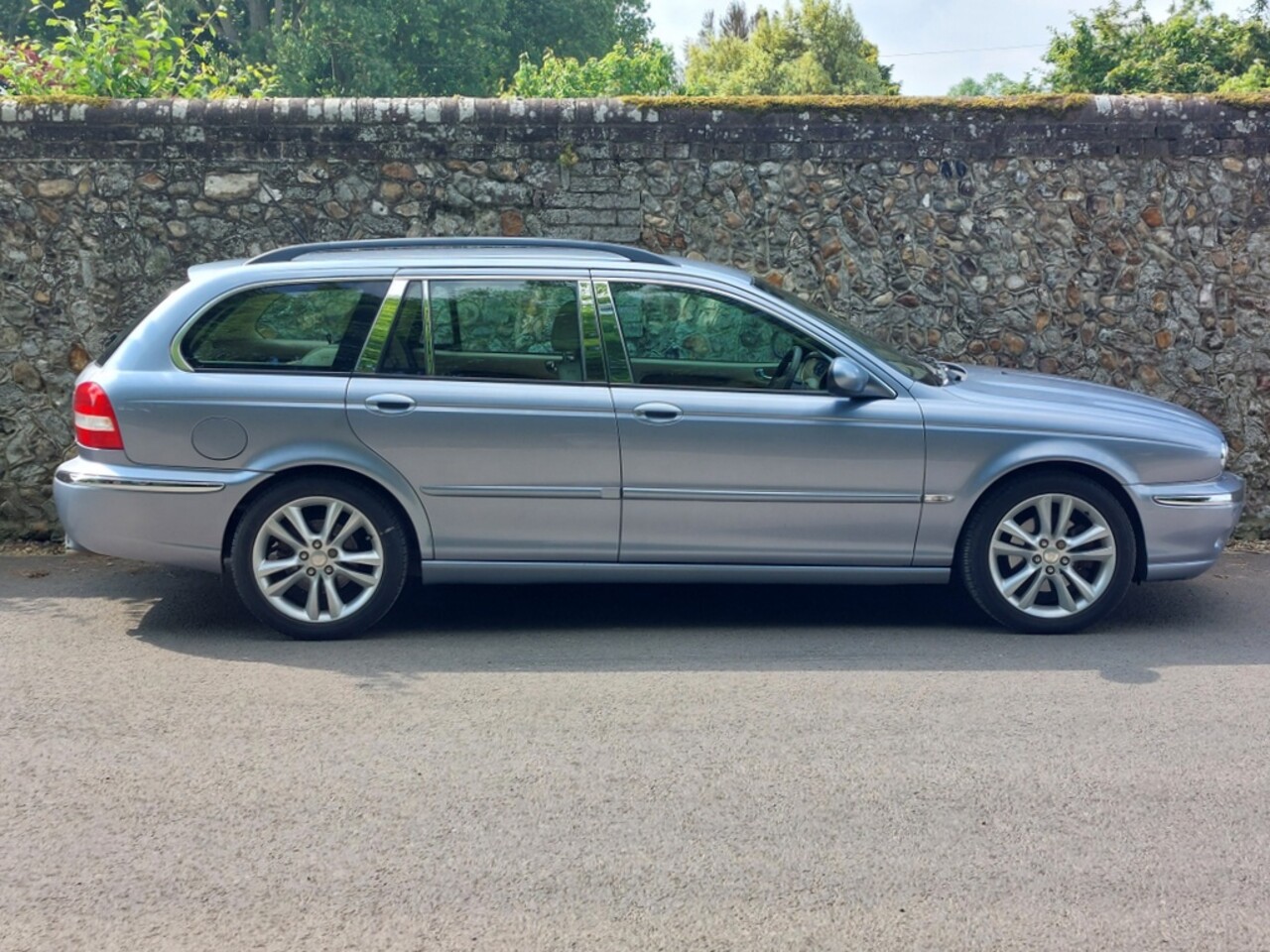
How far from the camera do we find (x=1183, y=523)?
651cm

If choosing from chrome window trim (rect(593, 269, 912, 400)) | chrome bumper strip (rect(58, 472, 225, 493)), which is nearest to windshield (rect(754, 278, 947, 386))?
chrome window trim (rect(593, 269, 912, 400))

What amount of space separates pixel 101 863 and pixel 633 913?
153 centimetres

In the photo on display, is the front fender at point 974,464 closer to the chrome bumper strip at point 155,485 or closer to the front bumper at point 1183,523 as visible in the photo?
the front bumper at point 1183,523

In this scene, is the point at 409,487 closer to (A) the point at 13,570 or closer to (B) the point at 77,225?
(A) the point at 13,570

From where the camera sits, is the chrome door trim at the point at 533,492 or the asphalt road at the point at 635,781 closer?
the asphalt road at the point at 635,781

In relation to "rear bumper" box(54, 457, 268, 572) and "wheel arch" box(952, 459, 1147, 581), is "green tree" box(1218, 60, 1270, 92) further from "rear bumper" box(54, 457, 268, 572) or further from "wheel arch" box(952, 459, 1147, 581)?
"rear bumper" box(54, 457, 268, 572)

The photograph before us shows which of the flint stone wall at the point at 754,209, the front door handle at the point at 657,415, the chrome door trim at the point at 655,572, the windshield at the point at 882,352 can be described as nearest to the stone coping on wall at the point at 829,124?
the flint stone wall at the point at 754,209

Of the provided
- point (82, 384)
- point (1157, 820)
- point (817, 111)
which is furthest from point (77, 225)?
point (1157, 820)

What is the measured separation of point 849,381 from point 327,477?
2.35m

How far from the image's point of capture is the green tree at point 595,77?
101ft

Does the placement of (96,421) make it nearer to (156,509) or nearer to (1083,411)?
(156,509)

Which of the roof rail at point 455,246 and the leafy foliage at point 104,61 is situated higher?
the leafy foliage at point 104,61

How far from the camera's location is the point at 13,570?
8.08 meters

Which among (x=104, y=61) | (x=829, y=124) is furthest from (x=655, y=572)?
(x=104, y=61)
